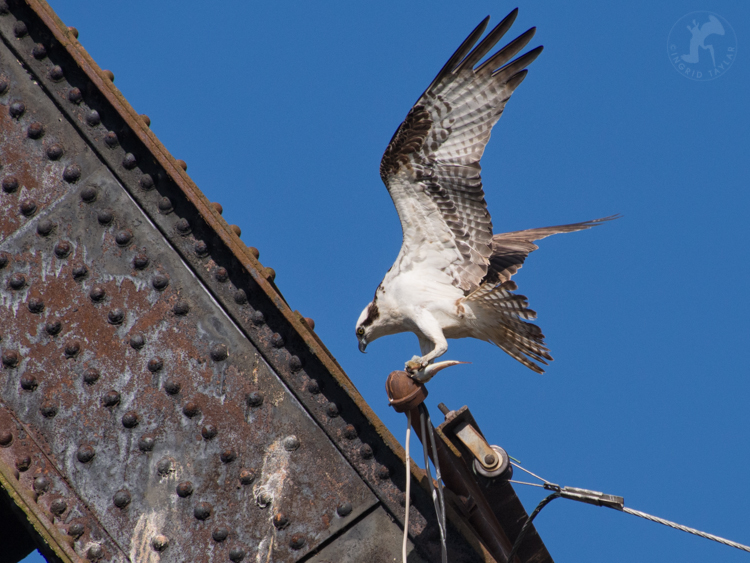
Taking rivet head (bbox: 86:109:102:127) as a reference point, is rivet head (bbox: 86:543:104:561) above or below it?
below

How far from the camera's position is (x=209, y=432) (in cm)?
376

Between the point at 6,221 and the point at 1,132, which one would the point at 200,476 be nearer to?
the point at 6,221

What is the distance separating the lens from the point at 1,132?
4.11 m

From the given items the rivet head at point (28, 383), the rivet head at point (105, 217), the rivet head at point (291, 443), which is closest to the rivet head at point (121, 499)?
the rivet head at point (28, 383)

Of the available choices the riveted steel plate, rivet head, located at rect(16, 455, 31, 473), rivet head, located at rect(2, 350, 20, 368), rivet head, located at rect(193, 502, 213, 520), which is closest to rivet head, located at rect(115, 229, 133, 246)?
the riveted steel plate

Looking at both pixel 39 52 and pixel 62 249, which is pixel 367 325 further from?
pixel 39 52

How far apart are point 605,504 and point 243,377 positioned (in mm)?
1909

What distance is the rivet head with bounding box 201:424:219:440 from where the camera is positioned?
12.3 ft

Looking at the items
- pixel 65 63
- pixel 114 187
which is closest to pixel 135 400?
pixel 114 187

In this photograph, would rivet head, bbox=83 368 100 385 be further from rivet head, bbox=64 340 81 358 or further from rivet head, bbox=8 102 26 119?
rivet head, bbox=8 102 26 119

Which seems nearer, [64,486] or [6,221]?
[64,486]

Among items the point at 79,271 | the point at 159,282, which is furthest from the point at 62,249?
the point at 159,282

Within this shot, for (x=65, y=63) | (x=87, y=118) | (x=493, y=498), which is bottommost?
(x=493, y=498)

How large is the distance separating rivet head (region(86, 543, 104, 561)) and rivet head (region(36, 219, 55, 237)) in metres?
1.61
